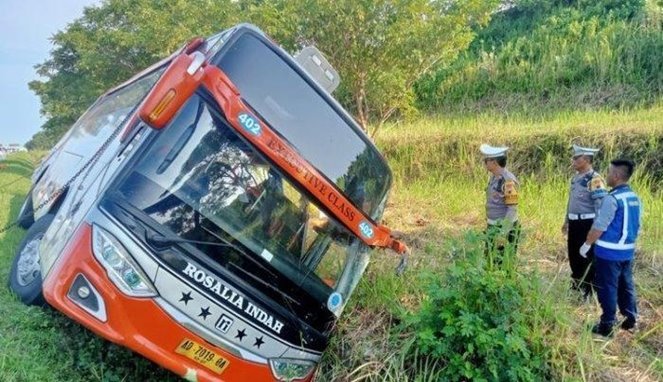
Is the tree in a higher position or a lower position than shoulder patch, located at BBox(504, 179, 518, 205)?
higher

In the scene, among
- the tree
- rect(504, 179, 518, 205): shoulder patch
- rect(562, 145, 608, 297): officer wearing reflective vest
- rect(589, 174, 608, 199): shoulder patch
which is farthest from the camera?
the tree

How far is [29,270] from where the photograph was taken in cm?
442

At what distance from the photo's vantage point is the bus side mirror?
328 cm

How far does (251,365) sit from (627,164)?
2991 mm

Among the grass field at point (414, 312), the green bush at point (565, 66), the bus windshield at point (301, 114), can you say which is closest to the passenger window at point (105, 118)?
the grass field at point (414, 312)

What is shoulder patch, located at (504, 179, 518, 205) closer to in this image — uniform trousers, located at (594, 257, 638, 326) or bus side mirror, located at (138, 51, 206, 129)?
uniform trousers, located at (594, 257, 638, 326)

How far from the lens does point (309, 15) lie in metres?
8.32

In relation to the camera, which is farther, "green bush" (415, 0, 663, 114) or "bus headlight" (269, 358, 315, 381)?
"green bush" (415, 0, 663, 114)

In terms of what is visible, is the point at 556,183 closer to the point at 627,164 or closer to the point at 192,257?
the point at 627,164

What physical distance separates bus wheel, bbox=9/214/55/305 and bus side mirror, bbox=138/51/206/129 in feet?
5.45

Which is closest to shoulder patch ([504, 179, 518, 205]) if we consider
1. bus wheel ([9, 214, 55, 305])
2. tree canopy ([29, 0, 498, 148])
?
bus wheel ([9, 214, 55, 305])

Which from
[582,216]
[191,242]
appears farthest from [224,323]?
[582,216]

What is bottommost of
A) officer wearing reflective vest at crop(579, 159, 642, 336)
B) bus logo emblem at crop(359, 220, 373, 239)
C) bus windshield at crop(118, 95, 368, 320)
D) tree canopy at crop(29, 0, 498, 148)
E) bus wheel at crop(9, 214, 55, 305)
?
bus wheel at crop(9, 214, 55, 305)

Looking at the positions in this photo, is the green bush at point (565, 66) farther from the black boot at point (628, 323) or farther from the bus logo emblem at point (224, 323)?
the bus logo emblem at point (224, 323)
